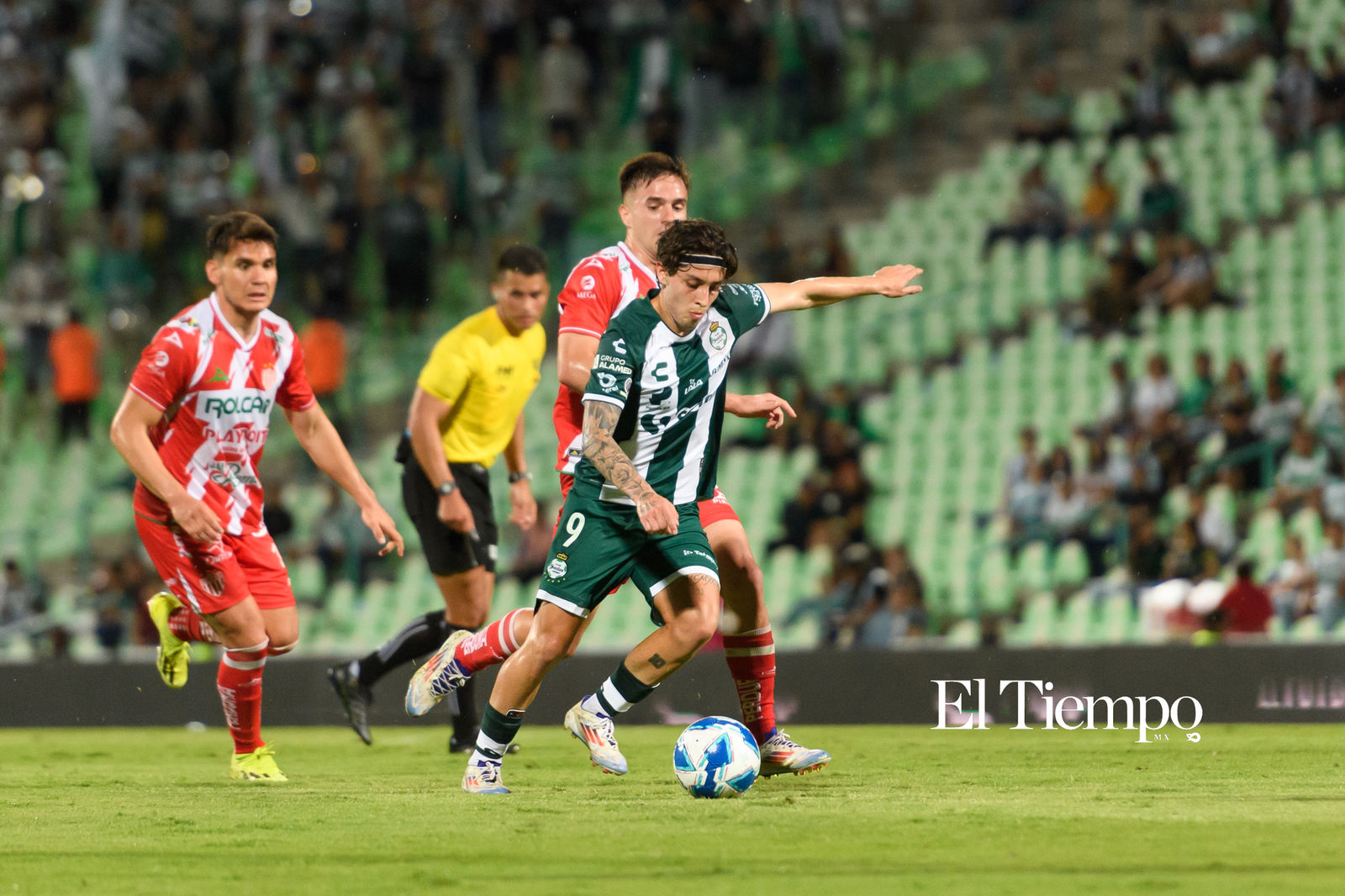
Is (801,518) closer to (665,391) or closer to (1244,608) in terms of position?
(1244,608)

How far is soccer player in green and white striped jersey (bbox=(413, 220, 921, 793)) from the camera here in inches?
266

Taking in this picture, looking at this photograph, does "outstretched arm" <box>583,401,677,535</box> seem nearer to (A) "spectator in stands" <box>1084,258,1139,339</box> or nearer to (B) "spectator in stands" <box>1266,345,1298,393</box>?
(B) "spectator in stands" <box>1266,345,1298,393</box>

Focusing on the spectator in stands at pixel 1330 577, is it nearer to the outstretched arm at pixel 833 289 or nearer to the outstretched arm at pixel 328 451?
the outstretched arm at pixel 833 289

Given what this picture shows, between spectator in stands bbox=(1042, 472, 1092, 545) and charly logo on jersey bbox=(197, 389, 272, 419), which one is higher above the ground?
charly logo on jersey bbox=(197, 389, 272, 419)

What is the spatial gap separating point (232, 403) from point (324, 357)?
909 cm

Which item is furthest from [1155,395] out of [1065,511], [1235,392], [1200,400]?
[1065,511]

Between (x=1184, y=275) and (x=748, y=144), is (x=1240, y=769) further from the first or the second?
(x=748, y=144)

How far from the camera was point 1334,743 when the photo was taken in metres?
9.36

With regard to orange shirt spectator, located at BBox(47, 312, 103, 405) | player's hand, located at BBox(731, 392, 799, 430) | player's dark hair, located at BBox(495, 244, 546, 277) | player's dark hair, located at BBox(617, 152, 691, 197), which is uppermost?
player's dark hair, located at BBox(617, 152, 691, 197)

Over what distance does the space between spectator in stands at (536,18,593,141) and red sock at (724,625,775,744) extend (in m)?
12.9

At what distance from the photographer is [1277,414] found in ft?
47.5

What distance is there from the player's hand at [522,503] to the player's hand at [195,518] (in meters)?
2.23

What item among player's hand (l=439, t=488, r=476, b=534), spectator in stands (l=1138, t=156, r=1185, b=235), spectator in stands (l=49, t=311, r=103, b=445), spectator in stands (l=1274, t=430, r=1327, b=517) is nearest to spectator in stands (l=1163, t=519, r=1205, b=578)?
spectator in stands (l=1274, t=430, r=1327, b=517)

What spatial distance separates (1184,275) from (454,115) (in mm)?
8247
